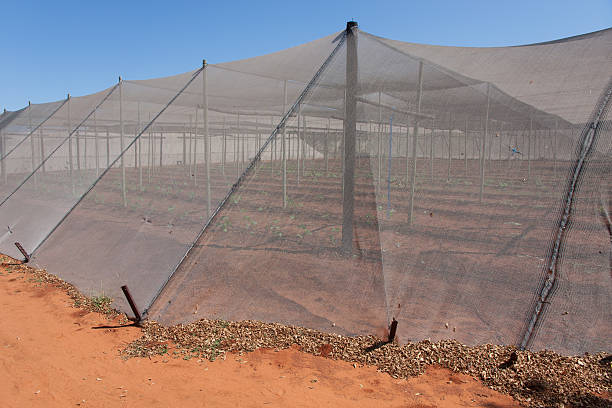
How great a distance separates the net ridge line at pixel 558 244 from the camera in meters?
2.45

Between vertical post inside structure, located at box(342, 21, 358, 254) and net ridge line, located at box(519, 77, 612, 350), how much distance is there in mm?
1276

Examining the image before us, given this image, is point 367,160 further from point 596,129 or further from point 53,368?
point 53,368

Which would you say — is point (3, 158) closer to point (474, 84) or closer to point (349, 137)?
point (349, 137)

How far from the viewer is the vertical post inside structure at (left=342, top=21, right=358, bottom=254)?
3026 mm

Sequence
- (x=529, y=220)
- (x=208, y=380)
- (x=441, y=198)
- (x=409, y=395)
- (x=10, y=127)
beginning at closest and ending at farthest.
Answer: (x=409, y=395) → (x=208, y=380) → (x=529, y=220) → (x=441, y=198) → (x=10, y=127)

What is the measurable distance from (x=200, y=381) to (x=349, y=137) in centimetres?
209

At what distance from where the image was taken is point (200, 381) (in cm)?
236

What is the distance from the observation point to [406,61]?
3277 millimetres

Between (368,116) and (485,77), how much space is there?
110cm

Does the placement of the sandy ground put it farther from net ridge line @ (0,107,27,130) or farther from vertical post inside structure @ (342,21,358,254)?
net ridge line @ (0,107,27,130)

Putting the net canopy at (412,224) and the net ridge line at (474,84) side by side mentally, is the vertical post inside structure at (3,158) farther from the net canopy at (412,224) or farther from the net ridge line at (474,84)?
the net ridge line at (474,84)

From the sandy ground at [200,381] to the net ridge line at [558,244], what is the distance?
54 centimetres

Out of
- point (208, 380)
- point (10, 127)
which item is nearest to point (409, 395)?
point (208, 380)

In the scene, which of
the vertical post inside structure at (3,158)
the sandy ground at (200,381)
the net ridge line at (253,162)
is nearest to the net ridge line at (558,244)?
the sandy ground at (200,381)
